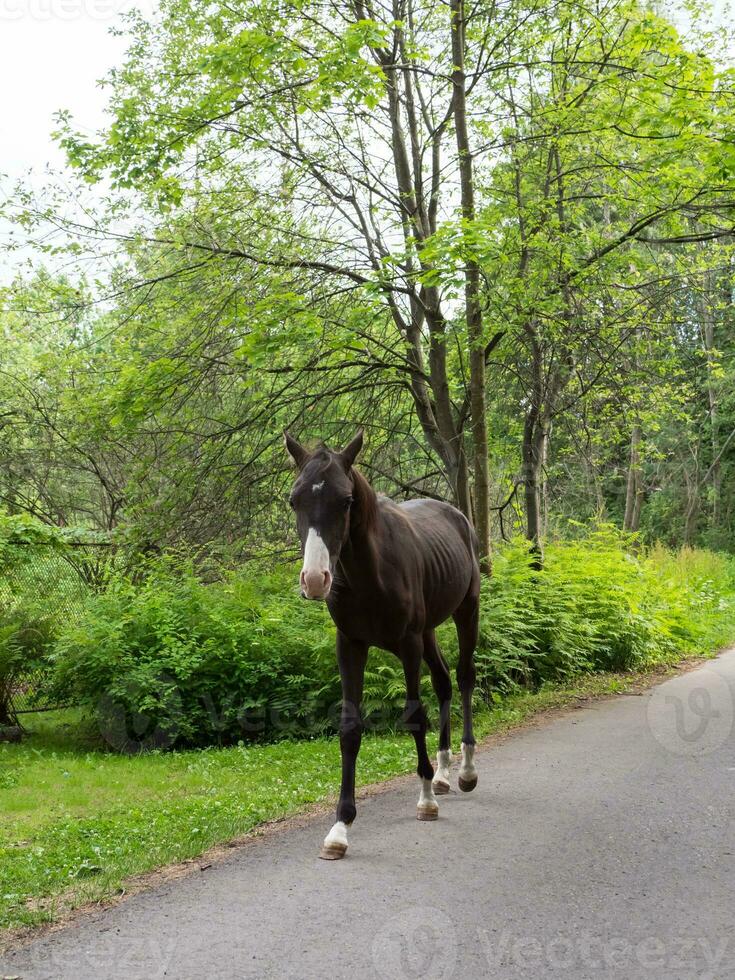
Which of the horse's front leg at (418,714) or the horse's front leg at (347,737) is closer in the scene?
the horse's front leg at (347,737)

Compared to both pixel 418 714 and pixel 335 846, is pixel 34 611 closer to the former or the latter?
pixel 418 714

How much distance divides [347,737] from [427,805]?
88cm

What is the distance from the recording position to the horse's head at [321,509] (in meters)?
4.47

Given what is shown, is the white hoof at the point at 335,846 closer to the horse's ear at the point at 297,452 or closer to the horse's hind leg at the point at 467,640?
the horse's ear at the point at 297,452

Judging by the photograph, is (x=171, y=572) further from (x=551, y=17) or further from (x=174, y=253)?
(x=551, y=17)

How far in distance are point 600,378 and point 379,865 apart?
9.63 metres

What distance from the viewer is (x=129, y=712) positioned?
9.88 meters

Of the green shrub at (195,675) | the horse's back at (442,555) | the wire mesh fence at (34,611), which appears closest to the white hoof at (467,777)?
the horse's back at (442,555)

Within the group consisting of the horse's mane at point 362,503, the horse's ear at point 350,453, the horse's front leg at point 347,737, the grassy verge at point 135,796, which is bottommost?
the grassy verge at point 135,796

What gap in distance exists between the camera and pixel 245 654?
1006cm

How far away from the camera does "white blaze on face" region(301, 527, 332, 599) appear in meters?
4.42

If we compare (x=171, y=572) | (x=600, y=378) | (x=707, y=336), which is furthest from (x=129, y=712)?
(x=707, y=336)

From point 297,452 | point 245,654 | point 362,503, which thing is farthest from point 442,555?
point 245,654

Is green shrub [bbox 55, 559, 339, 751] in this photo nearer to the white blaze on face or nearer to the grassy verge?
the grassy verge
